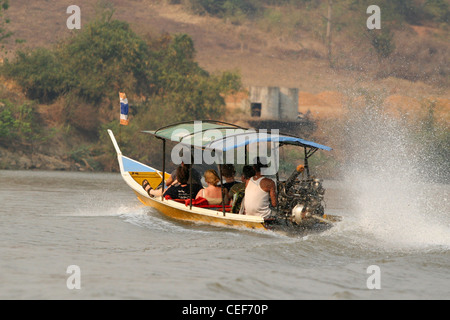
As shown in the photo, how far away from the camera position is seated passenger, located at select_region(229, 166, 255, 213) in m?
12.8

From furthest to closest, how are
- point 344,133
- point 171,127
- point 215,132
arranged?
1. point 344,133
2. point 171,127
3. point 215,132

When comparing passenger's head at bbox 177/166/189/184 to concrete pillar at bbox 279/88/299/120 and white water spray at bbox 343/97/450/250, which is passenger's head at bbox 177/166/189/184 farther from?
concrete pillar at bbox 279/88/299/120

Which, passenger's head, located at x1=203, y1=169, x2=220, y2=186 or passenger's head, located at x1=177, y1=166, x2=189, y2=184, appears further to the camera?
passenger's head, located at x1=177, y1=166, x2=189, y2=184

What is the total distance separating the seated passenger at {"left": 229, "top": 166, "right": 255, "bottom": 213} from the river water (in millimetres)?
570

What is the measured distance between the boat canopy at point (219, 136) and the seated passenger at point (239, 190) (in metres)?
0.60

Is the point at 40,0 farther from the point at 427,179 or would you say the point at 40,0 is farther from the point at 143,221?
the point at 143,221

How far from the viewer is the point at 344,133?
4203 centimetres

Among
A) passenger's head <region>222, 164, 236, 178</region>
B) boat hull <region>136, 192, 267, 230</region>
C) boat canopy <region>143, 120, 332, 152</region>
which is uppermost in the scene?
boat canopy <region>143, 120, 332, 152</region>

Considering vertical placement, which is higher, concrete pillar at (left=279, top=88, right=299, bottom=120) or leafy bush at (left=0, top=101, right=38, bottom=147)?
concrete pillar at (left=279, top=88, right=299, bottom=120)

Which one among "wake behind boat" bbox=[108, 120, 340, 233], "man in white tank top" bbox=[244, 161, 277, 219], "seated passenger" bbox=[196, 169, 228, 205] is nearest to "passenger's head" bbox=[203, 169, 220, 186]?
"seated passenger" bbox=[196, 169, 228, 205]

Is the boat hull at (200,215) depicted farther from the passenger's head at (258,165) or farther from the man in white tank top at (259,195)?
the passenger's head at (258,165)

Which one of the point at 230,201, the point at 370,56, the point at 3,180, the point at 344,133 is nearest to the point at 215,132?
the point at 230,201

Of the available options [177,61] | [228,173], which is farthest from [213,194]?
[177,61]
